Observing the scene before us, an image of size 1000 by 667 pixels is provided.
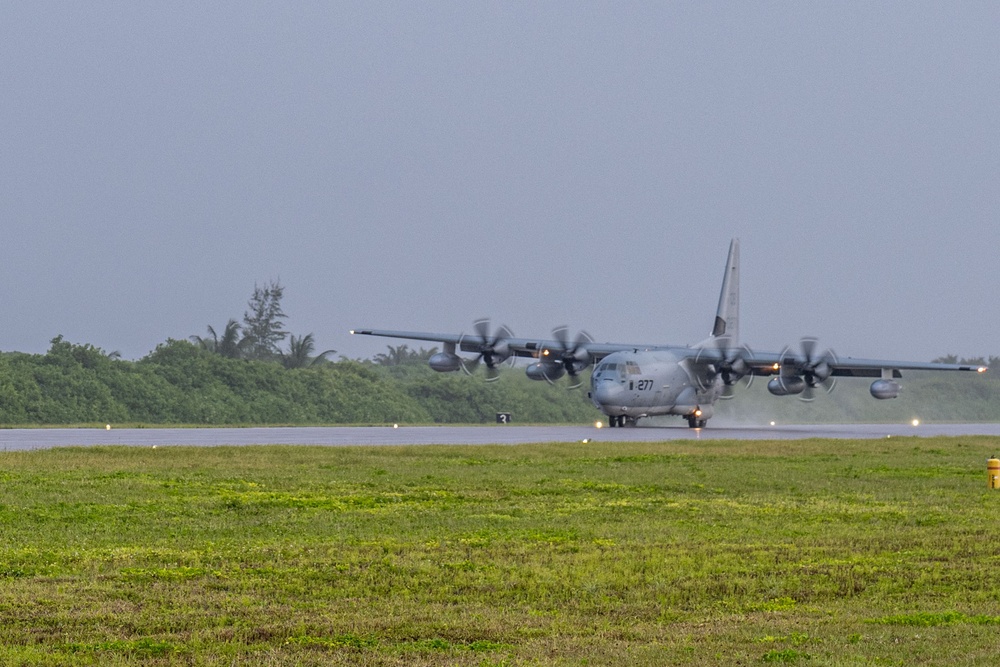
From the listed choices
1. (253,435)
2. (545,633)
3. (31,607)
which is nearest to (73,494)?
(31,607)

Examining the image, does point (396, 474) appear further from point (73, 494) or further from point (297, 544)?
point (297, 544)

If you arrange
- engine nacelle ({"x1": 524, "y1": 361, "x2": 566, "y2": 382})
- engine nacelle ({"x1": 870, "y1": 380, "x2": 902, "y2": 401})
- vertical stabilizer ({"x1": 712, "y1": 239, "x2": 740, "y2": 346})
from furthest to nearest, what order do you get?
1. vertical stabilizer ({"x1": 712, "y1": 239, "x2": 740, "y2": 346})
2. engine nacelle ({"x1": 524, "y1": 361, "x2": 566, "y2": 382})
3. engine nacelle ({"x1": 870, "y1": 380, "x2": 902, "y2": 401})

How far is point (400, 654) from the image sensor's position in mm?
10758

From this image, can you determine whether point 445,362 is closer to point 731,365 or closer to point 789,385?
point 731,365

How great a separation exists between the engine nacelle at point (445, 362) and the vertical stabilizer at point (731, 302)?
1586 centimetres

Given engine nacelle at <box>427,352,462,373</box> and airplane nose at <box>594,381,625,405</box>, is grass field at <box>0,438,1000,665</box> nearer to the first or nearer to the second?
airplane nose at <box>594,381,625,405</box>

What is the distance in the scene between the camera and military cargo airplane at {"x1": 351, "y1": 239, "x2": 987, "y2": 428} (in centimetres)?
6109

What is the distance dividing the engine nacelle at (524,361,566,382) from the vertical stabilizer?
1034cm

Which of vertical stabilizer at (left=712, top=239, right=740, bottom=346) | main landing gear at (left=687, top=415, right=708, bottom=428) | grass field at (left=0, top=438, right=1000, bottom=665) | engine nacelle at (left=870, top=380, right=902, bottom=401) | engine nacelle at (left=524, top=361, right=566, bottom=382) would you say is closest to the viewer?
grass field at (left=0, top=438, right=1000, bottom=665)

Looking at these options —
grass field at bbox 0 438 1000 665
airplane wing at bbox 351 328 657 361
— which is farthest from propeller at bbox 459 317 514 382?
grass field at bbox 0 438 1000 665

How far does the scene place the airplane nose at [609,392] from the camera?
59906 millimetres

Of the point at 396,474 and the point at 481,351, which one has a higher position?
the point at 481,351

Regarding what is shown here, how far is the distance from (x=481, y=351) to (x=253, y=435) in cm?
1958

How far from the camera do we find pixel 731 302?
243 ft
